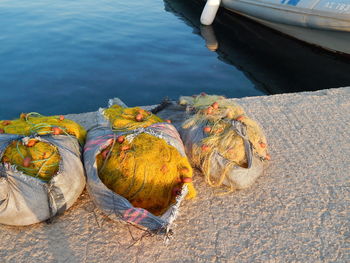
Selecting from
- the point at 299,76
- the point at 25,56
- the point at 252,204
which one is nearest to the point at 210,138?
the point at 252,204

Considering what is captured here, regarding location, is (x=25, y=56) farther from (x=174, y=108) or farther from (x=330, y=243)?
(x=330, y=243)

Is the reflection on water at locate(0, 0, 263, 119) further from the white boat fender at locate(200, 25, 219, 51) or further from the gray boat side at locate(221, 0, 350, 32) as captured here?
the gray boat side at locate(221, 0, 350, 32)

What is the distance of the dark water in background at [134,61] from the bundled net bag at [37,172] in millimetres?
3656

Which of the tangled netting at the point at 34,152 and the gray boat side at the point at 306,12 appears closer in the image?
the tangled netting at the point at 34,152

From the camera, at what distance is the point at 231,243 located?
2.85 metres

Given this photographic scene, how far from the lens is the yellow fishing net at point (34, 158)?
2.94 meters

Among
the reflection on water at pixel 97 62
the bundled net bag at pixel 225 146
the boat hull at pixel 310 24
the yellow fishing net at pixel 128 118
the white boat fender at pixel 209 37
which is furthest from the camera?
the white boat fender at pixel 209 37

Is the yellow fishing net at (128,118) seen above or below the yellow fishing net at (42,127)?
above

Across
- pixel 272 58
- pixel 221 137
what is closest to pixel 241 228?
pixel 221 137

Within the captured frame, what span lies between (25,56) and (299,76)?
718cm

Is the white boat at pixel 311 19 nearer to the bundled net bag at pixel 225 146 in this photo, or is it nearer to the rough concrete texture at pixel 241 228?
the rough concrete texture at pixel 241 228

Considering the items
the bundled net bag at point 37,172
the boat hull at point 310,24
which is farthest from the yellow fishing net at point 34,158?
Answer: the boat hull at point 310,24

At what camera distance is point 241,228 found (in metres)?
2.99

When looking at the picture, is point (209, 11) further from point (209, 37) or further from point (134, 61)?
point (134, 61)
